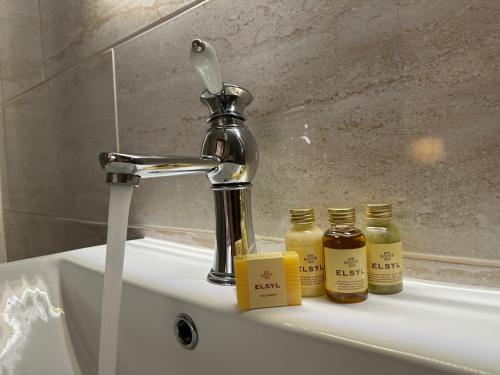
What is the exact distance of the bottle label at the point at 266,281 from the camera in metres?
0.34

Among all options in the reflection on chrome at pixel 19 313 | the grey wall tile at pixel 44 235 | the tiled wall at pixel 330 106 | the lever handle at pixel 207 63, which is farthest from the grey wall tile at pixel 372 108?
the grey wall tile at pixel 44 235

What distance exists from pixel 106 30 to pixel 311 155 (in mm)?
541

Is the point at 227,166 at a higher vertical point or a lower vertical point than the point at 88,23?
lower

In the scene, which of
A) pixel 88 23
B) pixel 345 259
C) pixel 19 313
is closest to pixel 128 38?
pixel 88 23

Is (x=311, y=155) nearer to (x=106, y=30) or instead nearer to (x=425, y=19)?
(x=425, y=19)

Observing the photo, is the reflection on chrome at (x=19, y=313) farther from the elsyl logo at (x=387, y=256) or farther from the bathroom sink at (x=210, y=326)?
the elsyl logo at (x=387, y=256)

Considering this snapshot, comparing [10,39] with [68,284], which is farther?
[10,39]

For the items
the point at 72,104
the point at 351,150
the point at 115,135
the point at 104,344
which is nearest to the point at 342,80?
the point at 351,150

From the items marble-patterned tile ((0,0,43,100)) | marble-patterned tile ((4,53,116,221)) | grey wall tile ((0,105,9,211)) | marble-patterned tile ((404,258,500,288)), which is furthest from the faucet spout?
grey wall tile ((0,105,9,211))

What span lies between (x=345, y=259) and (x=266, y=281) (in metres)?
0.07

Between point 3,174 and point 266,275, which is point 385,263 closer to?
point 266,275

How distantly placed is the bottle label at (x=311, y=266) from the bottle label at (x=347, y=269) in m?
0.02

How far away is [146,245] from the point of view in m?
0.67

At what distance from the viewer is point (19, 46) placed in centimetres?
112
